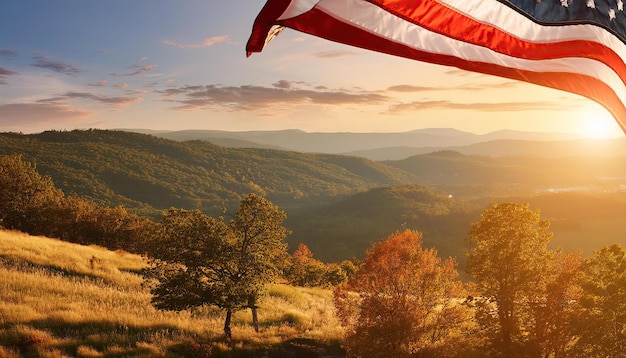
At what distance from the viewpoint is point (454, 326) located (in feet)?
93.9

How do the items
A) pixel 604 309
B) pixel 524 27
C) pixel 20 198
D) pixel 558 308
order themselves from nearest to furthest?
pixel 524 27
pixel 604 309
pixel 558 308
pixel 20 198

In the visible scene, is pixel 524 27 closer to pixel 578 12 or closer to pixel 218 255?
pixel 578 12

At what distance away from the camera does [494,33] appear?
497cm

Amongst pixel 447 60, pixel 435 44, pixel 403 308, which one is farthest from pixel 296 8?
pixel 403 308

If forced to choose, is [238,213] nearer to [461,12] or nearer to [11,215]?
[461,12]

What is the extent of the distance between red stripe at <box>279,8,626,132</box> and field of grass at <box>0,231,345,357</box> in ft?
63.3

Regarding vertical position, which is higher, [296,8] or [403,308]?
[296,8]

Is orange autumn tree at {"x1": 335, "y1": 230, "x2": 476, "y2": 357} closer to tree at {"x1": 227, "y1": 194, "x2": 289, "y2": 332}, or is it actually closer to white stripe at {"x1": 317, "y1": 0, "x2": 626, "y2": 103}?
tree at {"x1": 227, "y1": 194, "x2": 289, "y2": 332}

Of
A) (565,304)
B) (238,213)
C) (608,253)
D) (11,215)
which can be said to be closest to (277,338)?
(238,213)

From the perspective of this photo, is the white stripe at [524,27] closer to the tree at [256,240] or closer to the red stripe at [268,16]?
the red stripe at [268,16]

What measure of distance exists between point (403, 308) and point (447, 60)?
960 inches

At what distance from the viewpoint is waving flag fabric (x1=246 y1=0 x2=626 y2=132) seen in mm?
4180

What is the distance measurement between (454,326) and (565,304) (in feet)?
21.4

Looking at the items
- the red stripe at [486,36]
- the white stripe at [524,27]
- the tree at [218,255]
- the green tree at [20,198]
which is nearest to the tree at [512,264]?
the tree at [218,255]
